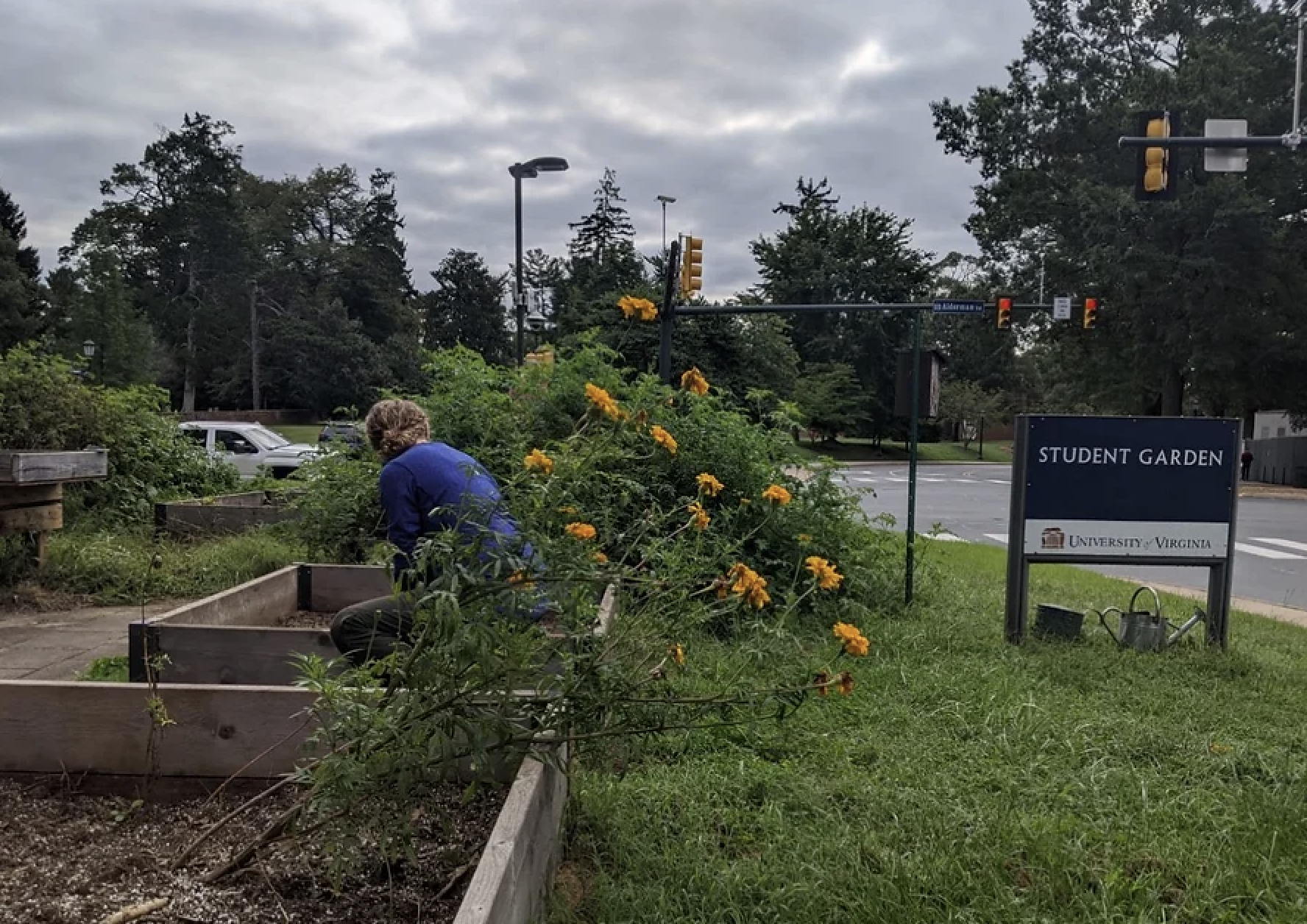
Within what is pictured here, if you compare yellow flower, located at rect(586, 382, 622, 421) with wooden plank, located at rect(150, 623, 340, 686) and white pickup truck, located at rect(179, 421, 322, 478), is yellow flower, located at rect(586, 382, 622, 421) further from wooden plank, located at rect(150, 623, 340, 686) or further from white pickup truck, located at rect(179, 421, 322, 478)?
white pickup truck, located at rect(179, 421, 322, 478)

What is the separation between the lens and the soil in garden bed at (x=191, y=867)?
2207 millimetres

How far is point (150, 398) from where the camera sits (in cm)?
1045

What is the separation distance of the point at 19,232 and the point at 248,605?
214 feet

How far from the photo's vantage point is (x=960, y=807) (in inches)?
127

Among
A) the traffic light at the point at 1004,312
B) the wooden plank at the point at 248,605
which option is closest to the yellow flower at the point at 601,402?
the wooden plank at the point at 248,605

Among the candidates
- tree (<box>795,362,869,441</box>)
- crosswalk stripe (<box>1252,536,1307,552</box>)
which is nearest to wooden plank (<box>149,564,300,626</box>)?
crosswalk stripe (<box>1252,536,1307,552</box>)

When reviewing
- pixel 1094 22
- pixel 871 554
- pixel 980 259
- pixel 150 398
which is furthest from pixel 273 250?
pixel 871 554

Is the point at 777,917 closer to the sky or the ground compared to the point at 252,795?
closer to the ground

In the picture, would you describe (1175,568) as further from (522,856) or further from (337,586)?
(522,856)

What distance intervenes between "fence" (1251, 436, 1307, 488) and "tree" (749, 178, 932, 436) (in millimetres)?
20082

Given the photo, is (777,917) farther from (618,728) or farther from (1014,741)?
(1014,741)

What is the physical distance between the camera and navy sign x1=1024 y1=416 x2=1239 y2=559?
20.3ft

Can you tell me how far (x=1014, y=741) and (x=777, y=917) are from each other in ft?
5.91

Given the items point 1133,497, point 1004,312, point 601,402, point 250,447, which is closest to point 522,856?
point 601,402
